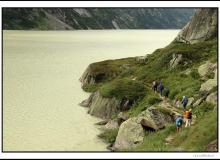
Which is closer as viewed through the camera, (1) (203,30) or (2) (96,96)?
(2) (96,96)

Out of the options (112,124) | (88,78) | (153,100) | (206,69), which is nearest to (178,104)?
(153,100)

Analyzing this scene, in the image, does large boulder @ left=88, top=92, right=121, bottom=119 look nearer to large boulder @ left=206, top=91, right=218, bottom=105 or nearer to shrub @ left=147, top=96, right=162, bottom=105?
shrub @ left=147, top=96, right=162, bottom=105

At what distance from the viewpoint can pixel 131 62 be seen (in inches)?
3137

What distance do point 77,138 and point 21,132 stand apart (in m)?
6.33

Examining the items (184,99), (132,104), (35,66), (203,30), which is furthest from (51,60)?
(184,99)

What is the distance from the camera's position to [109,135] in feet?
138

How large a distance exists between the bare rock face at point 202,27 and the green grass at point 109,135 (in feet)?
121

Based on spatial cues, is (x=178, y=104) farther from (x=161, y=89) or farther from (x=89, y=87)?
(x=89, y=87)

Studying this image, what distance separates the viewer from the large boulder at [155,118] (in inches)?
1543

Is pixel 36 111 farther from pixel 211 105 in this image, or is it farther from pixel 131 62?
pixel 131 62

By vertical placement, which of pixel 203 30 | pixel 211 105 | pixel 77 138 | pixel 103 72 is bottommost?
pixel 77 138

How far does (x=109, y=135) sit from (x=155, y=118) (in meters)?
5.21

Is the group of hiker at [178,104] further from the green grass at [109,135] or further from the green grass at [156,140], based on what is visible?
the green grass at [109,135]

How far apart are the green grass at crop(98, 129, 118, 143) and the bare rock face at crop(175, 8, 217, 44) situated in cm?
3703
